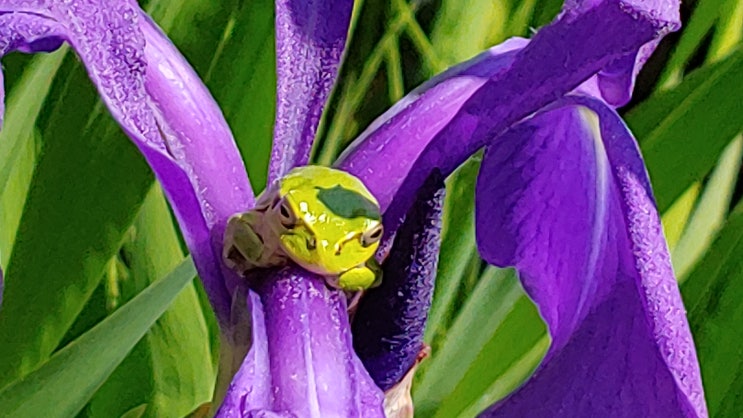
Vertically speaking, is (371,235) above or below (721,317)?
above

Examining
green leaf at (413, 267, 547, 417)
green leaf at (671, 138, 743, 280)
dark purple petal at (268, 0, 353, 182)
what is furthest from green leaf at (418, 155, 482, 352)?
dark purple petal at (268, 0, 353, 182)

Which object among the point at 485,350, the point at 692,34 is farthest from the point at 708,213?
the point at 485,350

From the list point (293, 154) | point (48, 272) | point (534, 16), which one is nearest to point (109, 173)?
point (48, 272)

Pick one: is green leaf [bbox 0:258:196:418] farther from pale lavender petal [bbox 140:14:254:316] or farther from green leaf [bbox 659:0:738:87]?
green leaf [bbox 659:0:738:87]

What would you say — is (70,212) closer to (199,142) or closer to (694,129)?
(199,142)

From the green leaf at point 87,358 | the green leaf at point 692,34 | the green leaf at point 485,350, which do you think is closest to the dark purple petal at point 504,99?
the green leaf at point 87,358

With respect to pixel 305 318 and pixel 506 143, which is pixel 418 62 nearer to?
pixel 506 143

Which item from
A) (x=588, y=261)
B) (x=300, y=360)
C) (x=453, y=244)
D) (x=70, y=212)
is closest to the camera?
(x=300, y=360)
